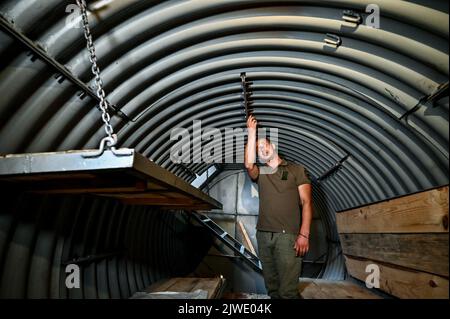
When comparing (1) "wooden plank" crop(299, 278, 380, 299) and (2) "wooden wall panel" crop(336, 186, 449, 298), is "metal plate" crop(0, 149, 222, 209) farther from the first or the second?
(1) "wooden plank" crop(299, 278, 380, 299)

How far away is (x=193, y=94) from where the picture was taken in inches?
159

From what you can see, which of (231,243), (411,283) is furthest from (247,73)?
(231,243)

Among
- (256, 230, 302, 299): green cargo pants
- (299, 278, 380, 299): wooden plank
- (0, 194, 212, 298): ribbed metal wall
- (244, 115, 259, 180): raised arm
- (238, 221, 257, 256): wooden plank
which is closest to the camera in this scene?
(0, 194, 212, 298): ribbed metal wall

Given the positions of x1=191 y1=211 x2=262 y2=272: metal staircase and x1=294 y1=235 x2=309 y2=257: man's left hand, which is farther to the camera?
x1=191 y1=211 x2=262 y2=272: metal staircase

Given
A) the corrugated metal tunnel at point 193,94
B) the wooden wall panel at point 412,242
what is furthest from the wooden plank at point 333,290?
the wooden wall panel at point 412,242

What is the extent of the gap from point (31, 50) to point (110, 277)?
3.05 m

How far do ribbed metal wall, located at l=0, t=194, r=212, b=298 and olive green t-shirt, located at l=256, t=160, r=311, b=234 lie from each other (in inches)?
79.6

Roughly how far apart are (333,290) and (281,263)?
227 cm

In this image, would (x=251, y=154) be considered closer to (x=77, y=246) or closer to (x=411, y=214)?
(x=411, y=214)

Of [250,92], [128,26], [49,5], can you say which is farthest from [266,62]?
[49,5]

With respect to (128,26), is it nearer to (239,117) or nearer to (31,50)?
(31,50)

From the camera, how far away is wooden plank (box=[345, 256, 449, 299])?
60.9 inches

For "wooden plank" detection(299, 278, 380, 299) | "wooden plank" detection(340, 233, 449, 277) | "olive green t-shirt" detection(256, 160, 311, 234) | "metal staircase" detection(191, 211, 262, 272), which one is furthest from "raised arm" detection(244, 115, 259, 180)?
"metal staircase" detection(191, 211, 262, 272)
